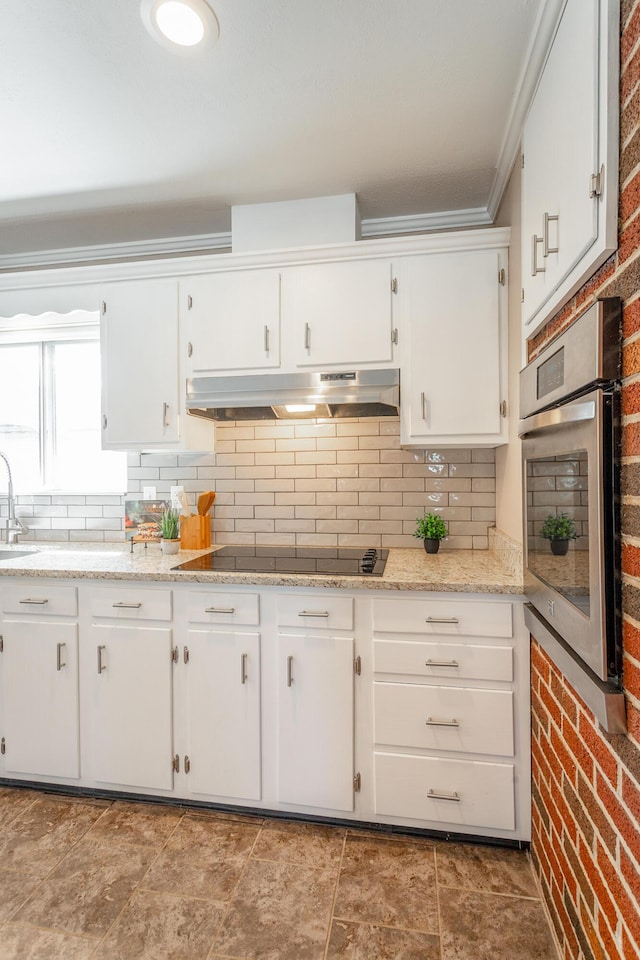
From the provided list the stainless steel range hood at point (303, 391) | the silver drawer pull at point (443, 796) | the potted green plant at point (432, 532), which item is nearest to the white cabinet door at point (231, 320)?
the stainless steel range hood at point (303, 391)

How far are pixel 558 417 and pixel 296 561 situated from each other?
52.9 inches

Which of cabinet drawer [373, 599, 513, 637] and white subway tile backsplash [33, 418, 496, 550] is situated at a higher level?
white subway tile backsplash [33, 418, 496, 550]

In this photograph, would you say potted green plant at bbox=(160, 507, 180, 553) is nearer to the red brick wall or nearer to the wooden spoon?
the wooden spoon

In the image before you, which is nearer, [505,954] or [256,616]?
[505,954]

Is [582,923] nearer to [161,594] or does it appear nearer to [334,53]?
[161,594]

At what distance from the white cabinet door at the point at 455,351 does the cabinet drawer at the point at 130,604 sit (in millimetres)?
1271

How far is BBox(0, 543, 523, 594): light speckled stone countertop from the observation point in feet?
6.17

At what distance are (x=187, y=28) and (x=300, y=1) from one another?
0.34 m

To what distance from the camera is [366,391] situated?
2197mm

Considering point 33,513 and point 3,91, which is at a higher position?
point 3,91

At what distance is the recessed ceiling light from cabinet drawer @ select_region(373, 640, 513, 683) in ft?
6.76

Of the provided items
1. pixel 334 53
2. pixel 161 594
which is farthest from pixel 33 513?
pixel 334 53

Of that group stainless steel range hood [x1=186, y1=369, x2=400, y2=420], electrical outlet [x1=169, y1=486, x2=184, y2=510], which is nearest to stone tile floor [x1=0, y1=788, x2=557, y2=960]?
electrical outlet [x1=169, y1=486, x2=184, y2=510]

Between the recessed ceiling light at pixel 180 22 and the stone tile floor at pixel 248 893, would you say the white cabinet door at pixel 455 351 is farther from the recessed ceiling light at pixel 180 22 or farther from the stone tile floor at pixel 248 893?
the stone tile floor at pixel 248 893
